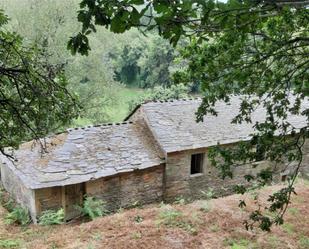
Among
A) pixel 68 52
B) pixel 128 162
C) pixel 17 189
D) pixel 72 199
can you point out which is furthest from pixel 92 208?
pixel 68 52

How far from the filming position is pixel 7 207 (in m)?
14.7

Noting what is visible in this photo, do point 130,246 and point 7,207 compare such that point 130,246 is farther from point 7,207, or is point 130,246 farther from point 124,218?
point 7,207

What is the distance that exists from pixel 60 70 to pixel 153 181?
33.5 ft

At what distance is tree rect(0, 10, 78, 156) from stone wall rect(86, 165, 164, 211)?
8.49 meters

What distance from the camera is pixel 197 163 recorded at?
16.2 metres

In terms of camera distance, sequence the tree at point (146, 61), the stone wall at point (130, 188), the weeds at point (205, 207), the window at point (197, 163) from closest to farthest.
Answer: the weeds at point (205, 207) → the stone wall at point (130, 188) → the window at point (197, 163) → the tree at point (146, 61)

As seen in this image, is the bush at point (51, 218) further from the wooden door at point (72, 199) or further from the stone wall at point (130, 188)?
the stone wall at point (130, 188)

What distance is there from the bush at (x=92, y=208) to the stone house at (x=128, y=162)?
0.45 metres

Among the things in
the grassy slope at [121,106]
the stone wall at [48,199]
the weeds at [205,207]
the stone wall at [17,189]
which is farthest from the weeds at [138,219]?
the grassy slope at [121,106]

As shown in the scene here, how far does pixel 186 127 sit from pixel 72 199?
585 centimetres

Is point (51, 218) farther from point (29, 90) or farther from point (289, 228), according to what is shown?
point (29, 90)

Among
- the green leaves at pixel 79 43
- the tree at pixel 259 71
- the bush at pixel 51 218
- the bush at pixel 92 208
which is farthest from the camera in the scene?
the bush at pixel 92 208

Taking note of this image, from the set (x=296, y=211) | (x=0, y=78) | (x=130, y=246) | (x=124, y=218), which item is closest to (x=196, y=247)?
(x=130, y=246)

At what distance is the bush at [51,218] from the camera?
40.2 feet
